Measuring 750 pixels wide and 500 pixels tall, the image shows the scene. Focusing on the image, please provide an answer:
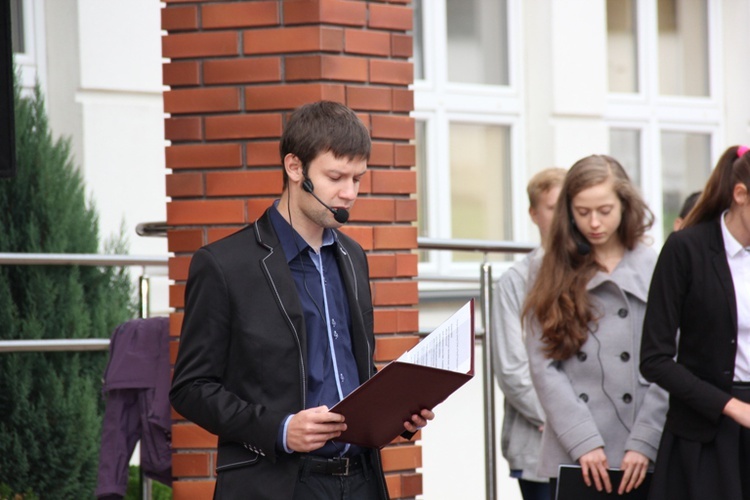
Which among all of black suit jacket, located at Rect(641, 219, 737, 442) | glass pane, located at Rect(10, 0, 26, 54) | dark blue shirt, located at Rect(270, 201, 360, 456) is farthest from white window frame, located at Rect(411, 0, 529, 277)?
dark blue shirt, located at Rect(270, 201, 360, 456)

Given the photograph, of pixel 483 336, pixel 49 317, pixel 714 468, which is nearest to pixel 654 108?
pixel 483 336

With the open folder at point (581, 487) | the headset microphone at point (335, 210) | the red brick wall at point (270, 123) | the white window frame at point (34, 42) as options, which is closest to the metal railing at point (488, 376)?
the red brick wall at point (270, 123)

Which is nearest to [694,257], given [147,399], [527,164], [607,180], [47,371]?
[607,180]

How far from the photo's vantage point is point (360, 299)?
118 inches

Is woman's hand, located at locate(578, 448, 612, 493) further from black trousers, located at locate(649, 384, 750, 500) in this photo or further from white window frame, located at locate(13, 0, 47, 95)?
white window frame, located at locate(13, 0, 47, 95)

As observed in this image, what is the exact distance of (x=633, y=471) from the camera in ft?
12.9

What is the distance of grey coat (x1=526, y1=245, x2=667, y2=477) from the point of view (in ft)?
13.2

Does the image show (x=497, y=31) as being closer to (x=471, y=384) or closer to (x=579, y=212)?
(x=471, y=384)

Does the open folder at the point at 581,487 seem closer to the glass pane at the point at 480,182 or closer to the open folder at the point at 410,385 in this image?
the open folder at the point at 410,385

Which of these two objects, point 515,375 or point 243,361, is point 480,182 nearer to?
point 515,375

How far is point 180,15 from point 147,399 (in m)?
1.41

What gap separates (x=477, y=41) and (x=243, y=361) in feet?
22.9

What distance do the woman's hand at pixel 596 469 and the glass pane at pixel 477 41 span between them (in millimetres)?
5706

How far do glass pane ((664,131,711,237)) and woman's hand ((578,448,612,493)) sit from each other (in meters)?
6.83
